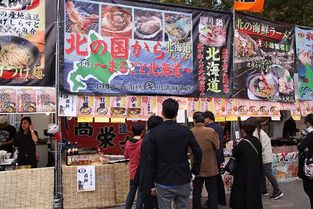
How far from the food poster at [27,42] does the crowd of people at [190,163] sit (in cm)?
181

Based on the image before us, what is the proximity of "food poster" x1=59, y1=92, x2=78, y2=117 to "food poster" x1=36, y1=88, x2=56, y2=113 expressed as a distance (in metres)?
0.13

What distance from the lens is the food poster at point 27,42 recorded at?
599 centimetres

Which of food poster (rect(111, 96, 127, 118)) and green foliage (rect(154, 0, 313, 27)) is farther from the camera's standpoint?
green foliage (rect(154, 0, 313, 27))

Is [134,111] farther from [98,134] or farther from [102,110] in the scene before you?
[98,134]

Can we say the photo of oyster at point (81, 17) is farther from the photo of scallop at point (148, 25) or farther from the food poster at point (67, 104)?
the food poster at point (67, 104)

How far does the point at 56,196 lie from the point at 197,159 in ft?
9.85

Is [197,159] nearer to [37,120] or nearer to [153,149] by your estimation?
[153,149]

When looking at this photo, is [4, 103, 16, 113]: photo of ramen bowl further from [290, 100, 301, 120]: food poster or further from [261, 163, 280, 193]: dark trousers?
[290, 100, 301, 120]: food poster

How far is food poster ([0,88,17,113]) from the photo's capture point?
5961 millimetres

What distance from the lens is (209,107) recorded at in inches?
310

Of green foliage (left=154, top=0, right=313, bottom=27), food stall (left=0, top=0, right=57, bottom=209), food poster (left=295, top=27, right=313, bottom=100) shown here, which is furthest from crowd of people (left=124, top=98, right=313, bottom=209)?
green foliage (left=154, top=0, right=313, bottom=27)

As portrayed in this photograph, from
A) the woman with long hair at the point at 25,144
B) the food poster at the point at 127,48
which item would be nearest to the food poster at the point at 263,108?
the food poster at the point at 127,48

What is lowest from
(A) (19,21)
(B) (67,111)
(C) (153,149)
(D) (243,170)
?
(D) (243,170)

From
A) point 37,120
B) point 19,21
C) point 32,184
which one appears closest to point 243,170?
point 32,184
